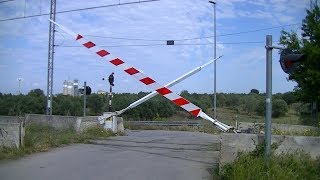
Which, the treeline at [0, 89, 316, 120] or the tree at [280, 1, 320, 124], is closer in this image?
the tree at [280, 1, 320, 124]

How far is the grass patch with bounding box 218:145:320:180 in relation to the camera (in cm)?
896

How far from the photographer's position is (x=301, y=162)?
32.4 ft

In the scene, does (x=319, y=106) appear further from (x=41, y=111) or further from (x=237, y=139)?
(x=41, y=111)

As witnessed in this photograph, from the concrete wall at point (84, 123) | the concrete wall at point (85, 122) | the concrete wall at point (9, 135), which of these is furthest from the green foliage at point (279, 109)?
the concrete wall at point (9, 135)

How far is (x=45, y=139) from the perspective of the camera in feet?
54.1

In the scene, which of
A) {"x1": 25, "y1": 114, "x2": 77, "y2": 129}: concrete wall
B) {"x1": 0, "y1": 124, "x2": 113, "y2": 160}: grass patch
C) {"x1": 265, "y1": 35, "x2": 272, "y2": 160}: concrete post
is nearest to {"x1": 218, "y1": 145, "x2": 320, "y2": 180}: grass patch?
{"x1": 265, "y1": 35, "x2": 272, "y2": 160}: concrete post

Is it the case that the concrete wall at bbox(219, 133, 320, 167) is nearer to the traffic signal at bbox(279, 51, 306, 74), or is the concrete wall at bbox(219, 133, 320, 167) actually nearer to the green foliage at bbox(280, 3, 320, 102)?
the traffic signal at bbox(279, 51, 306, 74)

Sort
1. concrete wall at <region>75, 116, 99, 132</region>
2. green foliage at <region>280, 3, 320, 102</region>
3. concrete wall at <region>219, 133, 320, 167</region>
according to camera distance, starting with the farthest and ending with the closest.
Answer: green foliage at <region>280, 3, 320, 102</region>, concrete wall at <region>75, 116, 99, 132</region>, concrete wall at <region>219, 133, 320, 167</region>

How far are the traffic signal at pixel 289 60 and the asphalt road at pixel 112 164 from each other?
3108 mm

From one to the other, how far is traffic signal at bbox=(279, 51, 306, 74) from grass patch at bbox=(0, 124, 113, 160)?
801cm

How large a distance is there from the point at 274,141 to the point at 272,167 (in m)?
1.21

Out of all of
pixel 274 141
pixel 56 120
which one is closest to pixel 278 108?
pixel 56 120

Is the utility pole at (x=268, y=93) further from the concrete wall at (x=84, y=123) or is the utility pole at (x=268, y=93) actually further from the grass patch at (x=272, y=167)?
the concrete wall at (x=84, y=123)

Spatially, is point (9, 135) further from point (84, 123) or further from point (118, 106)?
point (118, 106)
